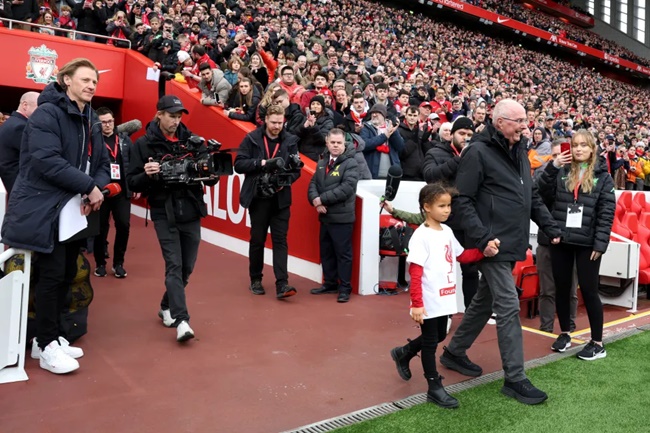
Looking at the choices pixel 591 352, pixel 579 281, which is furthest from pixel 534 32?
pixel 591 352

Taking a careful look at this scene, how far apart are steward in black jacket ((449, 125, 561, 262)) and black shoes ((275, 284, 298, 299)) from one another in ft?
7.84

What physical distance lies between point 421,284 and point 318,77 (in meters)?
5.80

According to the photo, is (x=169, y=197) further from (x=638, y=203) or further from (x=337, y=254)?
(x=638, y=203)

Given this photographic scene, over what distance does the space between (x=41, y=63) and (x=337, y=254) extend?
7812 millimetres

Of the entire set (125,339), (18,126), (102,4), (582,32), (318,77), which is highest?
(582,32)

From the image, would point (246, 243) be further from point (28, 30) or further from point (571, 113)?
point (571, 113)

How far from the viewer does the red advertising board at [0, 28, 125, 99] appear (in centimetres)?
1066

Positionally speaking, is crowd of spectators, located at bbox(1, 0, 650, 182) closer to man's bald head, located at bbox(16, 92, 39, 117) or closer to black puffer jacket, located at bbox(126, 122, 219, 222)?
black puffer jacket, located at bbox(126, 122, 219, 222)

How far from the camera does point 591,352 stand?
15.3 feet

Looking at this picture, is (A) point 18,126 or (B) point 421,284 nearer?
(B) point 421,284

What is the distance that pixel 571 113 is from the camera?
2391 cm

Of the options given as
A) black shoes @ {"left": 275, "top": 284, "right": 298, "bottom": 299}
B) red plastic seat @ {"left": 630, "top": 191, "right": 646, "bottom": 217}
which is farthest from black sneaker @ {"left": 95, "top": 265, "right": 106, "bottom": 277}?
red plastic seat @ {"left": 630, "top": 191, "right": 646, "bottom": 217}

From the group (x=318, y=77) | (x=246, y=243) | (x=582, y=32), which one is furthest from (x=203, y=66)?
(x=582, y=32)

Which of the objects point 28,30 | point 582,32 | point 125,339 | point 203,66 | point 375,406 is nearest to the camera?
point 375,406
